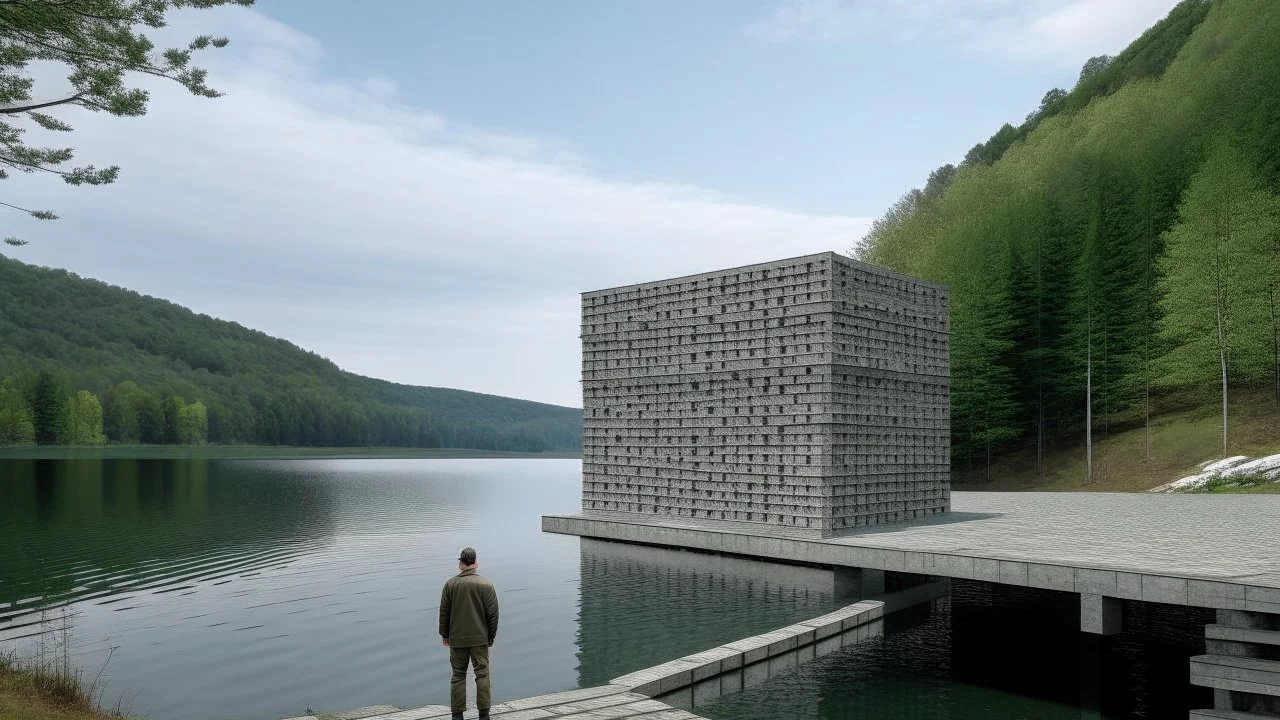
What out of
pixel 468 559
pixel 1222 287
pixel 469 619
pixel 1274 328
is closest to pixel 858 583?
pixel 469 619

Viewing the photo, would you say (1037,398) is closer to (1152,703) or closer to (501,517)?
(501,517)

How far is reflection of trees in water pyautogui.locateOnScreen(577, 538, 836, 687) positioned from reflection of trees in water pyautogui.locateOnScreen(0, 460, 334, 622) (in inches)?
375

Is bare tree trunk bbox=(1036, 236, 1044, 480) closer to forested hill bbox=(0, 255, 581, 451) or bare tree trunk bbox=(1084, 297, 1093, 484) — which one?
bare tree trunk bbox=(1084, 297, 1093, 484)

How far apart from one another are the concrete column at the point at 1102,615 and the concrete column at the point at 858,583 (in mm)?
4934

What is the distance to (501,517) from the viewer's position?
37.8 m

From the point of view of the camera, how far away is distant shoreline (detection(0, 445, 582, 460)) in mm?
95438

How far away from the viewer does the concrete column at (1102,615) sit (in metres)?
11.5

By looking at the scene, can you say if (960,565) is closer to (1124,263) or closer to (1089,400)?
(1089,400)

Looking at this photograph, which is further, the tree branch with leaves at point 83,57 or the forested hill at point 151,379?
the forested hill at point 151,379

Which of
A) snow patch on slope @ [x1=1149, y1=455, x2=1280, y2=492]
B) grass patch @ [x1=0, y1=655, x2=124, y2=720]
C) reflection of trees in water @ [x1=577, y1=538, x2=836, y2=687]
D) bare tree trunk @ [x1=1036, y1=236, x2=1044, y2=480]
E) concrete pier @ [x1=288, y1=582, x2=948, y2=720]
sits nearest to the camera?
grass patch @ [x1=0, y1=655, x2=124, y2=720]

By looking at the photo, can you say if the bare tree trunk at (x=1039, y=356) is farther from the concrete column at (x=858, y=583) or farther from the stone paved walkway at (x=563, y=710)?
the stone paved walkway at (x=563, y=710)

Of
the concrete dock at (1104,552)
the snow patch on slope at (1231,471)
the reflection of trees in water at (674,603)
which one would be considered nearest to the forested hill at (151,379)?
the reflection of trees in water at (674,603)

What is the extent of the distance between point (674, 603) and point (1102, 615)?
6876 mm

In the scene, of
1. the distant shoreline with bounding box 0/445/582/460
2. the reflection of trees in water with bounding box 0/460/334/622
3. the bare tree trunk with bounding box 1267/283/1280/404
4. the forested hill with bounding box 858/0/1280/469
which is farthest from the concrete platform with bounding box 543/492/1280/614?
the distant shoreline with bounding box 0/445/582/460
